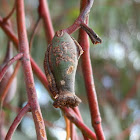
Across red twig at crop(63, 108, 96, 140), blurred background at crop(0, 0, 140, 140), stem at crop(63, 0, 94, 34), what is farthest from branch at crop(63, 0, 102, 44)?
blurred background at crop(0, 0, 140, 140)

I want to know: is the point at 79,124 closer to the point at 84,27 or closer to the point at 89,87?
the point at 89,87

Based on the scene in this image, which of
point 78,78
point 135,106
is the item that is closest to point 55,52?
point 78,78

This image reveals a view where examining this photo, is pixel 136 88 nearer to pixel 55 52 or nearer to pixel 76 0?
pixel 76 0

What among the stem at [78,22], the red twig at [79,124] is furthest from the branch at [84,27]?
the red twig at [79,124]

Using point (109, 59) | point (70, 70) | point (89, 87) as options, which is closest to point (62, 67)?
point (70, 70)

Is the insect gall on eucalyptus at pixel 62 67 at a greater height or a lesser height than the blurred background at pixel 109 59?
lesser

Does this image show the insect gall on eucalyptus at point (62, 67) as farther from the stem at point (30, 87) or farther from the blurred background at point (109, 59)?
the blurred background at point (109, 59)
